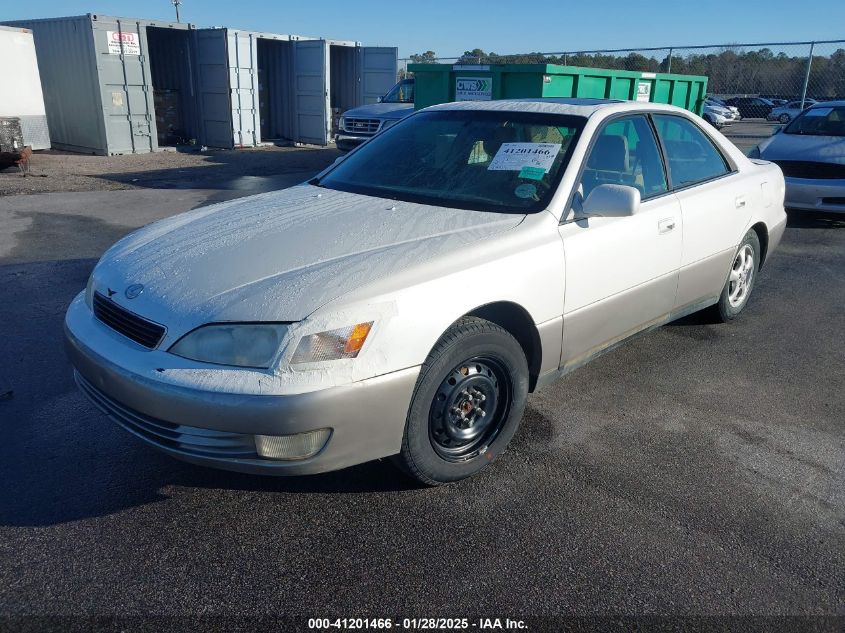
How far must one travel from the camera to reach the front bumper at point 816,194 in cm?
848

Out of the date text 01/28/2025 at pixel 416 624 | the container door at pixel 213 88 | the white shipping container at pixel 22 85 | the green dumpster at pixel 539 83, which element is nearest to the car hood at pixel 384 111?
the green dumpster at pixel 539 83

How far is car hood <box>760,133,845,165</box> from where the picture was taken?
8586 mm

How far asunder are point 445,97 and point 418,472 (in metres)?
9.13

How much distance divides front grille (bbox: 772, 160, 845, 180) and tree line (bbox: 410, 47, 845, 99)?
11.4 metres

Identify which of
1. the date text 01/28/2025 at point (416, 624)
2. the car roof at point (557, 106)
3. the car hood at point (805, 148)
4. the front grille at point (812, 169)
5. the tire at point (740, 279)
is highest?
the car roof at point (557, 106)

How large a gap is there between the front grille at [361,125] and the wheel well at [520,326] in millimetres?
11959

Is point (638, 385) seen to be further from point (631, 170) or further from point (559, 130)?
point (559, 130)

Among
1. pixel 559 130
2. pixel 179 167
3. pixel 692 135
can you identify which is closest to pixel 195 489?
pixel 559 130

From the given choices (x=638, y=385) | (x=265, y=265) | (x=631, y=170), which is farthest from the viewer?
(x=638, y=385)

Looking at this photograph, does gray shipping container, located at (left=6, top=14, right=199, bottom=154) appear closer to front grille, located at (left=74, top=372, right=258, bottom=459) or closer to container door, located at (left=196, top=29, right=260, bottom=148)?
container door, located at (left=196, top=29, right=260, bottom=148)

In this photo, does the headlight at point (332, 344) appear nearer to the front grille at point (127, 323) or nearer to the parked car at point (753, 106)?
the front grille at point (127, 323)

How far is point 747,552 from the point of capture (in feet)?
8.66

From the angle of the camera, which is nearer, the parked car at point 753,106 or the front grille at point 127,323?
the front grille at point 127,323

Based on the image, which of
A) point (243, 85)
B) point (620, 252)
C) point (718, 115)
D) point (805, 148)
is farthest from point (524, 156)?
point (718, 115)
